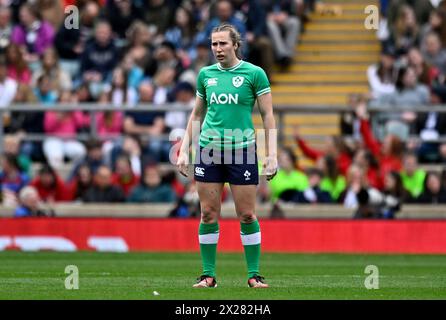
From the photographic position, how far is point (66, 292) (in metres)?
12.4

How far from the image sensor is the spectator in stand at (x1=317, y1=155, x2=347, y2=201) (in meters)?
21.6

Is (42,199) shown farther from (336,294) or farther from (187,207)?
(336,294)

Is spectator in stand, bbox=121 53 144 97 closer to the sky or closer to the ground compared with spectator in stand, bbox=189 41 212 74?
closer to the ground

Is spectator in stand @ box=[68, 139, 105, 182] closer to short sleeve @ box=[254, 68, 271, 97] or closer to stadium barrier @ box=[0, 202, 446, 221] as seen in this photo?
stadium barrier @ box=[0, 202, 446, 221]

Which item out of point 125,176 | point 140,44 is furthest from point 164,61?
point 125,176

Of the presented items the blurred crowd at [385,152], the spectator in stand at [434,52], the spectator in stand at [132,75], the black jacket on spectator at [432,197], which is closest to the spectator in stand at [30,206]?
the spectator in stand at [132,75]

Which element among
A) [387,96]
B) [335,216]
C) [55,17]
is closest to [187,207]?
[335,216]

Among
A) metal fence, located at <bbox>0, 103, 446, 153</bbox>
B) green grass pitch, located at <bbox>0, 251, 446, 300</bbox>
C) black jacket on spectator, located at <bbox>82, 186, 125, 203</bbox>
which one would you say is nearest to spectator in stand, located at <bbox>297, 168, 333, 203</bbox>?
metal fence, located at <bbox>0, 103, 446, 153</bbox>

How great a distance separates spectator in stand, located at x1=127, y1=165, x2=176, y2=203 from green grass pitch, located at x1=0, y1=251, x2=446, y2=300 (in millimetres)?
2119

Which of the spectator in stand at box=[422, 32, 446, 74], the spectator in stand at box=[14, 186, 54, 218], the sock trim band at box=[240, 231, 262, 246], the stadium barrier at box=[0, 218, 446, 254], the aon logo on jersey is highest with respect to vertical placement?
the aon logo on jersey

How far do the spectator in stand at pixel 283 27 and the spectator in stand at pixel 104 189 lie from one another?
15.9 ft

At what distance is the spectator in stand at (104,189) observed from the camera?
72.6ft
